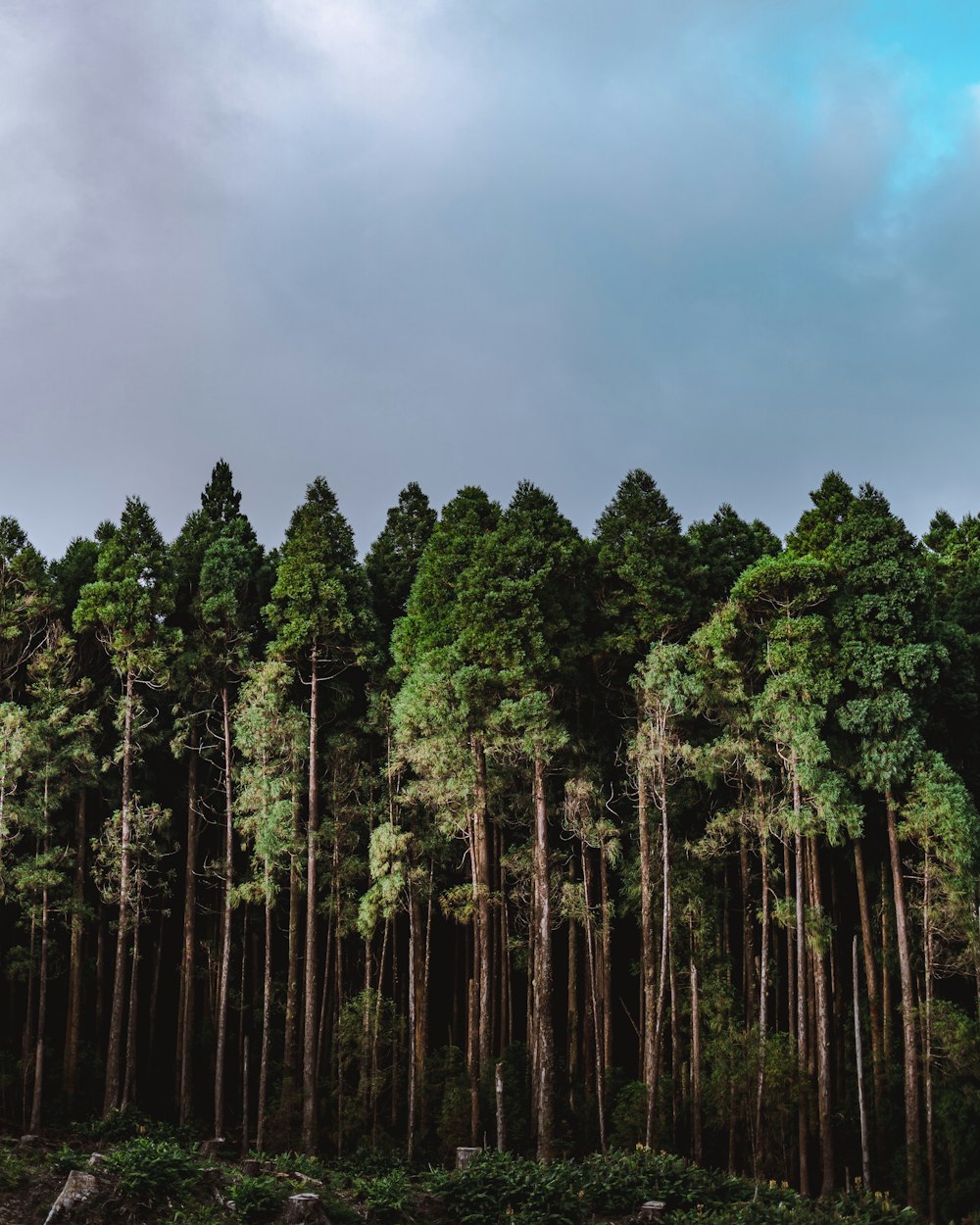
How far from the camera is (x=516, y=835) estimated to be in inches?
1108

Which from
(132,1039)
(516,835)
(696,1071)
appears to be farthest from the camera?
(516,835)

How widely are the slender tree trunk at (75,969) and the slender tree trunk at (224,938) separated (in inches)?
124

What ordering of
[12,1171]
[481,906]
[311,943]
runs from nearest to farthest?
[12,1171], [481,906], [311,943]

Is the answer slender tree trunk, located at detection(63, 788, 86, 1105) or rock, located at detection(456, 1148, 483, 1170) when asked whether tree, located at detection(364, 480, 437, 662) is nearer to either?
slender tree trunk, located at detection(63, 788, 86, 1105)

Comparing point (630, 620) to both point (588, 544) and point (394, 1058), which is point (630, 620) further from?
point (394, 1058)

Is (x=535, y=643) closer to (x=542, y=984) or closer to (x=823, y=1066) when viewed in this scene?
(x=542, y=984)

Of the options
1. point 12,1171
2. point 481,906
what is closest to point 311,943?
point 481,906

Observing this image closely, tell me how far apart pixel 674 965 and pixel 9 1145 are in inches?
523

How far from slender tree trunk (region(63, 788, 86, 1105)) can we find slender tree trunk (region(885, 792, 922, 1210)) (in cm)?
1747

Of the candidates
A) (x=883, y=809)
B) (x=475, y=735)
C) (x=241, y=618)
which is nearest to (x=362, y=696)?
(x=241, y=618)

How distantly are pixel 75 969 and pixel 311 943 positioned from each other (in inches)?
255

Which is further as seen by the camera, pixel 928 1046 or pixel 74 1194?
pixel 928 1046

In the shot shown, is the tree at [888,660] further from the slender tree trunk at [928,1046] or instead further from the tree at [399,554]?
the tree at [399,554]

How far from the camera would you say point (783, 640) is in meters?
23.2
